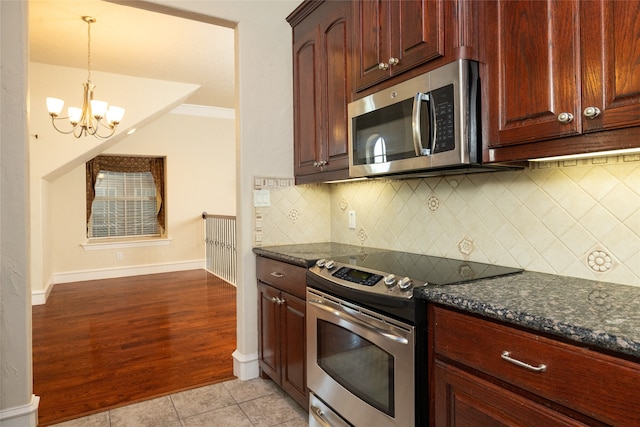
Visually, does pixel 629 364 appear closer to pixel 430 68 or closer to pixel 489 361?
pixel 489 361

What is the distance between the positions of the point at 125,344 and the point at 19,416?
54.4 inches

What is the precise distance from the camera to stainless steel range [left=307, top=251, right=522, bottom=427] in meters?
1.33

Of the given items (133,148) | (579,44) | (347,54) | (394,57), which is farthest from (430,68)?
(133,148)

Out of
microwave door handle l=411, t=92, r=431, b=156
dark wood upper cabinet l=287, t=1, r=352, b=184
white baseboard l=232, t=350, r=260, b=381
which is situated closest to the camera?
microwave door handle l=411, t=92, r=431, b=156

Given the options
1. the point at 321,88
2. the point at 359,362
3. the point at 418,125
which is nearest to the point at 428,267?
the point at 359,362

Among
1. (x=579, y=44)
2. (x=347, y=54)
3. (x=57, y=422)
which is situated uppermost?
(x=347, y=54)

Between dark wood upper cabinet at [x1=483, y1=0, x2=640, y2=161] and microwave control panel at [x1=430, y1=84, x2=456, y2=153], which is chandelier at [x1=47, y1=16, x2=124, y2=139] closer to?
microwave control panel at [x1=430, y1=84, x2=456, y2=153]

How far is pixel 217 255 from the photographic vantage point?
248 inches

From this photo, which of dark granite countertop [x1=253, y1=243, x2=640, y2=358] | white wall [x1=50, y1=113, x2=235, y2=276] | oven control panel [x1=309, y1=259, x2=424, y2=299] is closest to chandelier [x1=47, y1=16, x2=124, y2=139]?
white wall [x1=50, y1=113, x2=235, y2=276]

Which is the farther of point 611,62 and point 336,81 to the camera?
point 336,81

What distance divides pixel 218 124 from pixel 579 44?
6368mm

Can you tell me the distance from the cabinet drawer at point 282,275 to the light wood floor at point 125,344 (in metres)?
0.79

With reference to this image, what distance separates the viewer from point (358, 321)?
1562 millimetres

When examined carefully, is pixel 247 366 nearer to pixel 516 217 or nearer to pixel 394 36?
pixel 516 217
